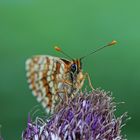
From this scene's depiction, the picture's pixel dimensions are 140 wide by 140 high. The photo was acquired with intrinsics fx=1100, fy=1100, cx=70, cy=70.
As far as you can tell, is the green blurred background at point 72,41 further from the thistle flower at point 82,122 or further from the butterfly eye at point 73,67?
the thistle flower at point 82,122

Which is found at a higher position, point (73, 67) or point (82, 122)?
point (73, 67)

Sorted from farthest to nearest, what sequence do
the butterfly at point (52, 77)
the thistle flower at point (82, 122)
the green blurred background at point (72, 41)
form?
the green blurred background at point (72, 41) → the butterfly at point (52, 77) → the thistle flower at point (82, 122)

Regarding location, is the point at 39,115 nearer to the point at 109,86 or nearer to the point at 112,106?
the point at 112,106

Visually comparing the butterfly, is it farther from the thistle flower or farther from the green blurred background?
the green blurred background

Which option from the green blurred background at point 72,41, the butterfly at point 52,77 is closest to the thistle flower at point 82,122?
the butterfly at point 52,77

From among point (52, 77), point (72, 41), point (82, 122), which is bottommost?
point (82, 122)

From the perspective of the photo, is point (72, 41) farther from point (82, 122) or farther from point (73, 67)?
point (82, 122)

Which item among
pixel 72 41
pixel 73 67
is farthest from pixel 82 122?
pixel 72 41
